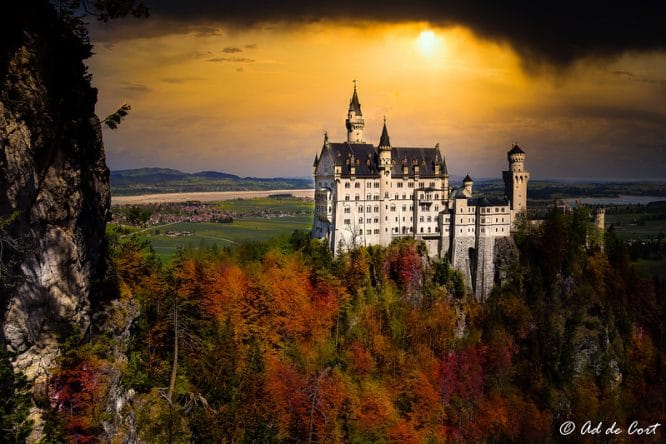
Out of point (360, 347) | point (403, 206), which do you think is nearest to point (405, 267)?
point (403, 206)

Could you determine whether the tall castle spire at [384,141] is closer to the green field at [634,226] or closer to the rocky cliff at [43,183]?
the rocky cliff at [43,183]

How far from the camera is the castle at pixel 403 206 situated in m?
49.7

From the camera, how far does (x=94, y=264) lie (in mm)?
22141

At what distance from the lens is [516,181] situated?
55.0 m

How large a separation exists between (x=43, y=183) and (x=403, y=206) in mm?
37276

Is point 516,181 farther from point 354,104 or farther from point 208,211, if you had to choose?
point 208,211

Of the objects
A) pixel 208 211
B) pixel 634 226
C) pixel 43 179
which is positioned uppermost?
pixel 43 179

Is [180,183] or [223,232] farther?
[180,183]

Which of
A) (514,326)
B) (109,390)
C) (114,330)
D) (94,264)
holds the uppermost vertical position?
(94,264)

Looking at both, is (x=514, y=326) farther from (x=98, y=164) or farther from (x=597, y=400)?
(x=98, y=164)

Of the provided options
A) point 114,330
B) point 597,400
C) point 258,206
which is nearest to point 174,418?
point 114,330

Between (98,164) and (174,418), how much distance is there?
35.0ft

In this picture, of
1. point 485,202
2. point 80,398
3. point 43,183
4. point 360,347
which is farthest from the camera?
point 485,202

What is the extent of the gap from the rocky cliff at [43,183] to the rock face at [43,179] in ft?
0.11
